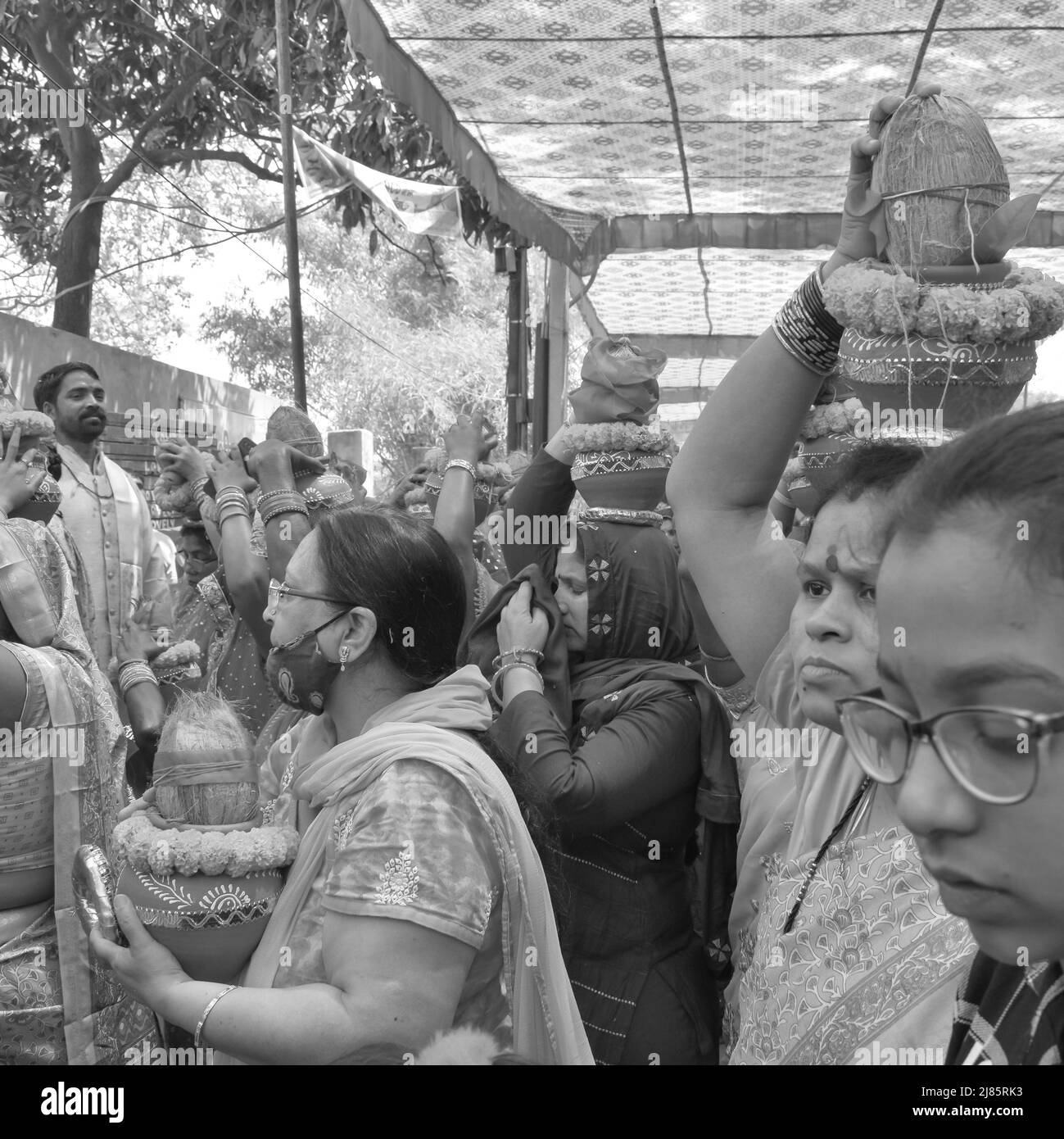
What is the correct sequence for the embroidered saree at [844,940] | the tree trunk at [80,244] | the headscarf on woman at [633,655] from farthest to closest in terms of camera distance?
the tree trunk at [80,244] → the headscarf on woman at [633,655] → the embroidered saree at [844,940]

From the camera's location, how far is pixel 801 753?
1985 mm

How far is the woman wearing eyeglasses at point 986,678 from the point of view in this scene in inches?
31.6

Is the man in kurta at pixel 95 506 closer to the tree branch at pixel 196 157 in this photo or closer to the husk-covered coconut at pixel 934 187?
the husk-covered coconut at pixel 934 187

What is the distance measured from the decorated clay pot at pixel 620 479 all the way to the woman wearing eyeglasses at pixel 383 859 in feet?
3.21

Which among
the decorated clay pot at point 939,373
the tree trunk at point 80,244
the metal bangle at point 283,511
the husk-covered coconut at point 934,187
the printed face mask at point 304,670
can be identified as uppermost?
the tree trunk at point 80,244

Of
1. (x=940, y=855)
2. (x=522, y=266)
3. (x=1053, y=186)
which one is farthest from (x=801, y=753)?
(x=522, y=266)

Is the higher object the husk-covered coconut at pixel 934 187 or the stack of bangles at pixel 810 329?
the husk-covered coconut at pixel 934 187

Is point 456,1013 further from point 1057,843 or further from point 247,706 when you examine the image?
point 247,706

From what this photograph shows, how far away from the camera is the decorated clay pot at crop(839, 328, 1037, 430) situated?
1558mm

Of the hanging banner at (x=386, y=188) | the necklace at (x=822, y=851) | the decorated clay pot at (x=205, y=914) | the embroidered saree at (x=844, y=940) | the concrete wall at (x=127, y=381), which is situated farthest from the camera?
the hanging banner at (x=386, y=188)

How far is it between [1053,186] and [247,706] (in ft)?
16.7

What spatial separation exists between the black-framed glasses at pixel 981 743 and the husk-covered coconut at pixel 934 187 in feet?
2.88

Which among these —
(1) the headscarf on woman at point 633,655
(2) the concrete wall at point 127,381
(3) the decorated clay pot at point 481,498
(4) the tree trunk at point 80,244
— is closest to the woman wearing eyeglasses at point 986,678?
(1) the headscarf on woman at point 633,655

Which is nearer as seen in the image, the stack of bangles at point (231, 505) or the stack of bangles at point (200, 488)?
the stack of bangles at point (231, 505)
